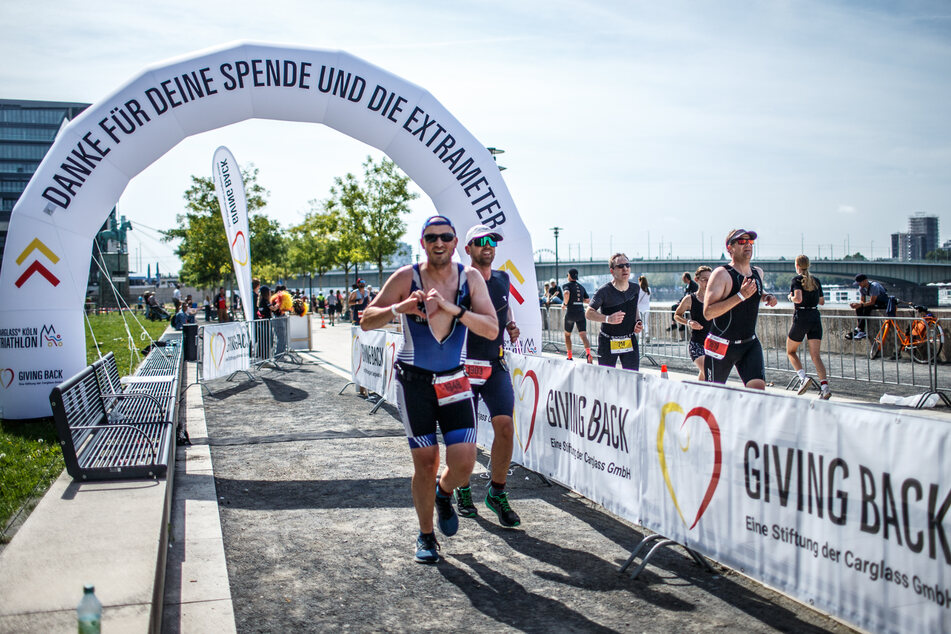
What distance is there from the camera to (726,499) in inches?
163

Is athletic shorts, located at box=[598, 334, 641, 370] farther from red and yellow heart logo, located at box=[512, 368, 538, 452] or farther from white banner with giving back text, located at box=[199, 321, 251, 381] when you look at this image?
white banner with giving back text, located at box=[199, 321, 251, 381]

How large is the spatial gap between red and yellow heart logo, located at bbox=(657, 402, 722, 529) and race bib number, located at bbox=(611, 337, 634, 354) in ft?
12.4

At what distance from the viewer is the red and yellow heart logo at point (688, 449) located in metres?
4.23

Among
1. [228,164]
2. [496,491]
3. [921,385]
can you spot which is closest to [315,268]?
[228,164]

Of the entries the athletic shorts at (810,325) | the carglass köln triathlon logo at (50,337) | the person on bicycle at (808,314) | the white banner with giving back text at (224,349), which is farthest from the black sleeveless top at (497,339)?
the white banner with giving back text at (224,349)

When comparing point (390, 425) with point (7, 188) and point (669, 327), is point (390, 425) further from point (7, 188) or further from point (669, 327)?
point (7, 188)

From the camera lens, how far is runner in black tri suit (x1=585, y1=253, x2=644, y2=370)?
8.44 metres

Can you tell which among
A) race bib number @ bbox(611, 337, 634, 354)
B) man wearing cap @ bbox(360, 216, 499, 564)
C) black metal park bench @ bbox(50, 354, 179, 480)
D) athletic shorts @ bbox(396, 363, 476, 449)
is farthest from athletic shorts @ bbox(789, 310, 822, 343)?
black metal park bench @ bbox(50, 354, 179, 480)

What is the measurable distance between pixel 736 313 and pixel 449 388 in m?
3.40

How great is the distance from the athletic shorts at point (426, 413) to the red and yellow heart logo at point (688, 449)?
45.0 inches

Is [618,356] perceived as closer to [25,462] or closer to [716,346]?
[716,346]

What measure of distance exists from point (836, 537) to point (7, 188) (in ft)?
450

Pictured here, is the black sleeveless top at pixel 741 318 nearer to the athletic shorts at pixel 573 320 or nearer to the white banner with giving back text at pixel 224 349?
the white banner with giving back text at pixel 224 349

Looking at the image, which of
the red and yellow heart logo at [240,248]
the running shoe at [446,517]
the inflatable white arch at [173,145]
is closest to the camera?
the running shoe at [446,517]
